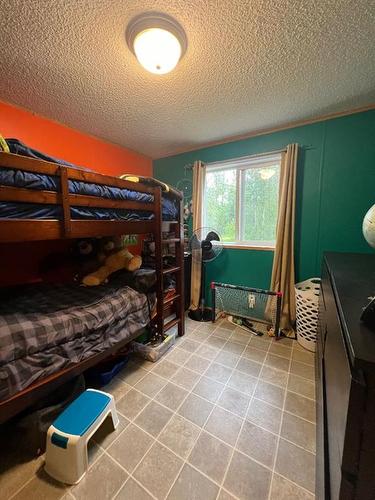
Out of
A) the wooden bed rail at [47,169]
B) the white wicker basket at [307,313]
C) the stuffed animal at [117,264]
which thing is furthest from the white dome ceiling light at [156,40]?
the white wicker basket at [307,313]

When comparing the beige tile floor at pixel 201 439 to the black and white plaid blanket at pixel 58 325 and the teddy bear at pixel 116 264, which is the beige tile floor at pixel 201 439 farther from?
the teddy bear at pixel 116 264

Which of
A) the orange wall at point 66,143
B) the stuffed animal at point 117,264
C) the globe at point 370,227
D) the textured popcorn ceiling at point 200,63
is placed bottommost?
the stuffed animal at point 117,264

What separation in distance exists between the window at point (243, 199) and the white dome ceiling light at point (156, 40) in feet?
5.19

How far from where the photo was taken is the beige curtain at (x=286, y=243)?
2256mm

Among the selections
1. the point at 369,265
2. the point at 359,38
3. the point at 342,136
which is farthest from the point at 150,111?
the point at 369,265

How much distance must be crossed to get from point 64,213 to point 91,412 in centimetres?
115

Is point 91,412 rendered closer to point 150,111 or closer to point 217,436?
point 217,436

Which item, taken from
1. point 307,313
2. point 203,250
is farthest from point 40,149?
point 307,313

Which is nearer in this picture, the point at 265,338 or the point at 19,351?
the point at 19,351

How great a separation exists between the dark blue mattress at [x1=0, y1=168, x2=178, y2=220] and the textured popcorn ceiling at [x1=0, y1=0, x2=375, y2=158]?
87 cm

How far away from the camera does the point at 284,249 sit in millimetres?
2330

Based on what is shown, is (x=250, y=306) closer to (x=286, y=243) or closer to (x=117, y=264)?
(x=286, y=243)

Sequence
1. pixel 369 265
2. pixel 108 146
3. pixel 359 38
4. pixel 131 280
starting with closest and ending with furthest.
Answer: pixel 359 38 < pixel 369 265 < pixel 131 280 < pixel 108 146

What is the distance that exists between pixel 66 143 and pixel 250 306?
9.91ft
